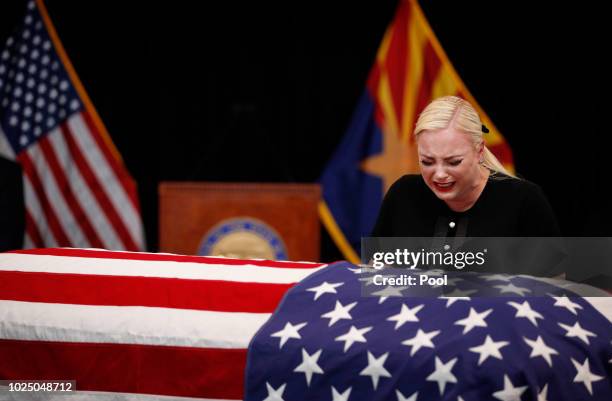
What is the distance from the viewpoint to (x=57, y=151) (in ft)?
13.9

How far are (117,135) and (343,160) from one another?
57.8 inches

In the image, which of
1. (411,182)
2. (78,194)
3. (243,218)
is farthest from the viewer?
(78,194)

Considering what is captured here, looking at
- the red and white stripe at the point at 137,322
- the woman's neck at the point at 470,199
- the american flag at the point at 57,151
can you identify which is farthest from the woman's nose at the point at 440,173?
A: the american flag at the point at 57,151

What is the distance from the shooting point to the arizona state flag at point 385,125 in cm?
390

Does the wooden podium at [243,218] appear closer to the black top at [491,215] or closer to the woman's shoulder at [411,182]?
the woman's shoulder at [411,182]

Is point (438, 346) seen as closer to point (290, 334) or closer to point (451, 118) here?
point (290, 334)

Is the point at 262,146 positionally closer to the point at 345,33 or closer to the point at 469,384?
the point at 345,33

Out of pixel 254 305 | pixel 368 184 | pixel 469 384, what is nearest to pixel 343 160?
pixel 368 184

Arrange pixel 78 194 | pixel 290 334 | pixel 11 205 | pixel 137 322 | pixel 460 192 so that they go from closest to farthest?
1. pixel 290 334
2. pixel 137 322
3. pixel 460 192
4. pixel 11 205
5. pixel 78 194

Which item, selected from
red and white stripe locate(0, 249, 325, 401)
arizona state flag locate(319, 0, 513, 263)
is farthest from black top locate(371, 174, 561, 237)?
arizona state flag locate(319, 0, 513, 263)

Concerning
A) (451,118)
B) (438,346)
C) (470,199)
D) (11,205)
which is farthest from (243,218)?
(438,346)

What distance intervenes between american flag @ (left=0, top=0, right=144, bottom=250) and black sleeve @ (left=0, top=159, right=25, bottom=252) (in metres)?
0.46

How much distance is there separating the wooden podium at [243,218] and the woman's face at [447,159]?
2.21 m

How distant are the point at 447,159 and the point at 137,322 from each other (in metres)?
0.83
